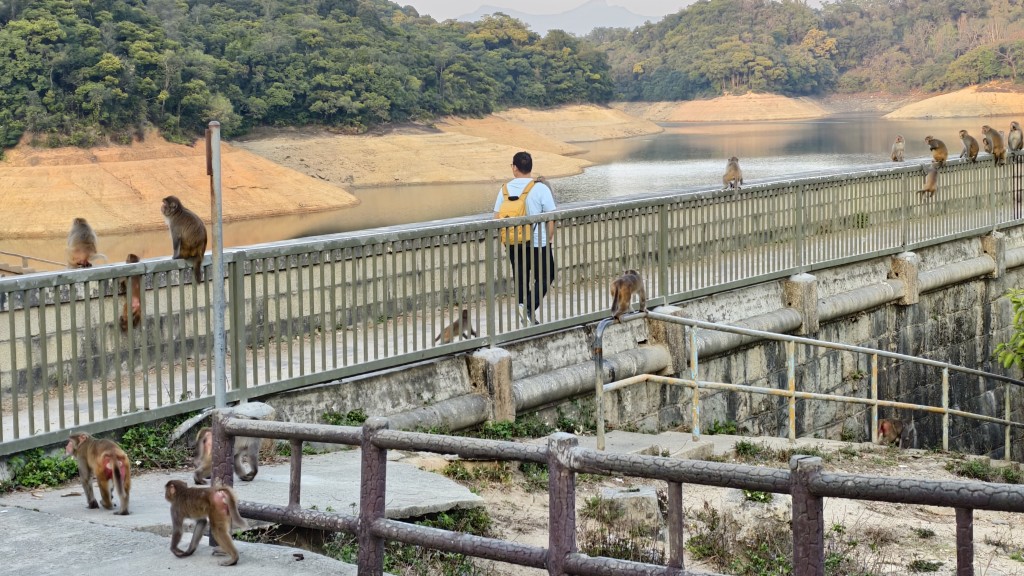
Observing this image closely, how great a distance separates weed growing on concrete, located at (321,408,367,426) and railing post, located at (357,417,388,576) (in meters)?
3.41

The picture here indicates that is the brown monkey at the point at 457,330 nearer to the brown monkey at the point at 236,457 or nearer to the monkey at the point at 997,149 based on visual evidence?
the brown monkey at the point at 236,457

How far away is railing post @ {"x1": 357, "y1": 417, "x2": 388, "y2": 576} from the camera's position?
5012 millimetres

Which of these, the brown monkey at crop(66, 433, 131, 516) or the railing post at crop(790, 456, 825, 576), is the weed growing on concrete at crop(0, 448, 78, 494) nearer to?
the brown monkey at crop(66, 433, 131, 516)

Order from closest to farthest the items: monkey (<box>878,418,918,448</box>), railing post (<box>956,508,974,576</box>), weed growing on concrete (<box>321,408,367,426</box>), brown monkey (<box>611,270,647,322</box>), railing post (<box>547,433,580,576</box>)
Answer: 1. railing post (<box>956,508,974,576</box>)
2. railing post (<box>547,433,580,576</box>)
3. weed growing on concrete (<box>321,408,367,426</box>)
4. brown monkey (<box>611,270,647,322</box>)
5. monkey (<box>878,418,918,448</box>)

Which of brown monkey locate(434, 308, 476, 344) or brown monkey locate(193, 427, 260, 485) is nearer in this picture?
brown monkey locate(193, 427, 260, 485)

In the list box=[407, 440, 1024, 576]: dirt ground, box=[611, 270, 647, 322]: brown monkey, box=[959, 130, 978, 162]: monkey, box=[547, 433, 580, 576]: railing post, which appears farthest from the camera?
box=[959, 130, 978, 162]: monkey

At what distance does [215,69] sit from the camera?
54156mm

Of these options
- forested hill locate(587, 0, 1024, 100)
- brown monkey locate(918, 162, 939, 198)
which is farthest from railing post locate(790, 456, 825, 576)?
forested hill locate(587, 0, 1024, 100)

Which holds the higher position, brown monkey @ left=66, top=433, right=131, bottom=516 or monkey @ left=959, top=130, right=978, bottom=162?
monkey @ left=959, top=130, right=978, bottom=162

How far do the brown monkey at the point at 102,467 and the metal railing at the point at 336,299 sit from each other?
2.37ft

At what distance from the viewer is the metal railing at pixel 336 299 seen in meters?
7.22

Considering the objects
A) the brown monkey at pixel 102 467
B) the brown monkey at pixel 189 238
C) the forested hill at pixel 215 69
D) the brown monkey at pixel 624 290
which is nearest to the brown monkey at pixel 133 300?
the brown monkey at pixel 189 238

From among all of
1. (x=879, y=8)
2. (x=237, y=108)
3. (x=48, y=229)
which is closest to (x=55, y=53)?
(x=48, y=229)

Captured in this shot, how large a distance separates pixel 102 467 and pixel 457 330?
12.1 feet
